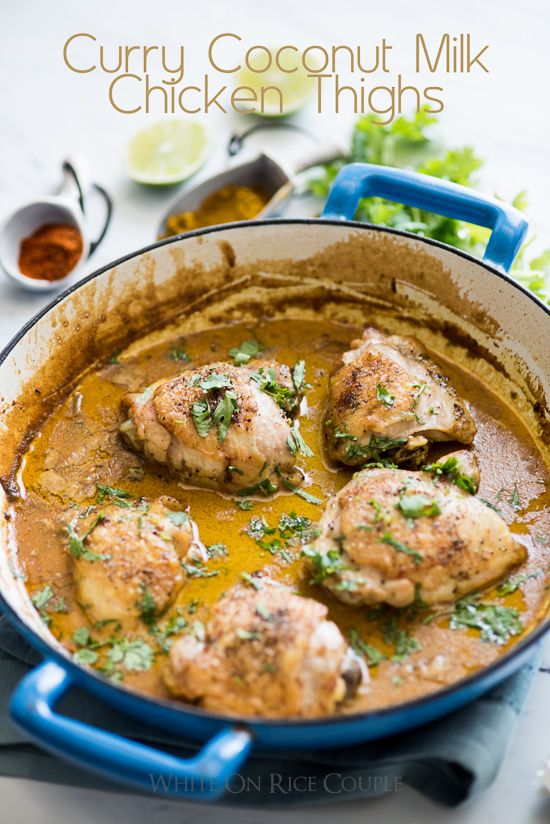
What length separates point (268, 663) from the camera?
2.58m

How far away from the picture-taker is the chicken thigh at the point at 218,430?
3.21 meters

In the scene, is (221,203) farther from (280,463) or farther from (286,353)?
(280,463)

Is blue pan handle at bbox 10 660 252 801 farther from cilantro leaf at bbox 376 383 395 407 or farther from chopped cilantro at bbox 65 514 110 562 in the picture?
cilantro leaf at bbox 376 383 395 407

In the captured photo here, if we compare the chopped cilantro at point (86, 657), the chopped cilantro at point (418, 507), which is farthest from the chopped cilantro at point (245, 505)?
the chopped cilantro at point (86, 657)

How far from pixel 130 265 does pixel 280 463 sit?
3.52ft

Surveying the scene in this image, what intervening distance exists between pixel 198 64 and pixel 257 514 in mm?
2977

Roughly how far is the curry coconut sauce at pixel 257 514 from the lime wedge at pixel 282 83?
147 cm

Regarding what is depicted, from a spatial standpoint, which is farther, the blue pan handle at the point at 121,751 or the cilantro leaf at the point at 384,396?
the cilantro leaf at the point at 384,396

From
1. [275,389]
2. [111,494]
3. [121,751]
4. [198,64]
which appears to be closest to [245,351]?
[275,389]

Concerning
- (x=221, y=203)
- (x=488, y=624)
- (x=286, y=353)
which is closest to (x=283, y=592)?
(x=488, y=624)

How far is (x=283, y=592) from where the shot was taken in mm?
2781

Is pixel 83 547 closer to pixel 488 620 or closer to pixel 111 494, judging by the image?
pixel 111 494

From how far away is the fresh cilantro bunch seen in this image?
4023mm

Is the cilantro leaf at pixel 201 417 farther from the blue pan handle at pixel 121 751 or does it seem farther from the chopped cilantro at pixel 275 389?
the blue pan handle at pixel 121 751
